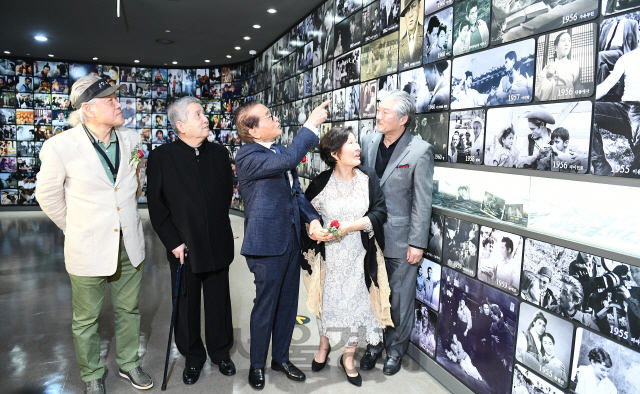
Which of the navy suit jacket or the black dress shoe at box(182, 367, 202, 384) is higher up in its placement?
the navy suit jacket

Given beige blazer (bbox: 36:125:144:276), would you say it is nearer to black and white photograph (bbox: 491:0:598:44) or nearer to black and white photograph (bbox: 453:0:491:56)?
black and white photograph (bbox: 453:0:491:56)

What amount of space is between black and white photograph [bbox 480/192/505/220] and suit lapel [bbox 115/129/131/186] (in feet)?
7.31

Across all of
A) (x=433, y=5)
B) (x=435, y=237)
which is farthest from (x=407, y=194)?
(x=433, y=5)

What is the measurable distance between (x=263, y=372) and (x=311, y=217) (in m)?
1.11

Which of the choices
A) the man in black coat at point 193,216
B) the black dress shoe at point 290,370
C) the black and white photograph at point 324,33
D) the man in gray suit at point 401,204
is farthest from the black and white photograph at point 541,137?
the black and white photograph at point 324,33

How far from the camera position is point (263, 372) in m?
2.72

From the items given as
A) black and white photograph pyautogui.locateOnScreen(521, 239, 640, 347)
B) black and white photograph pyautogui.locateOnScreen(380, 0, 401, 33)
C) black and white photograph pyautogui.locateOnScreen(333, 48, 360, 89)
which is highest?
black and white photograph pyautogui.locateOnScreen(380, 0, 401, 33)

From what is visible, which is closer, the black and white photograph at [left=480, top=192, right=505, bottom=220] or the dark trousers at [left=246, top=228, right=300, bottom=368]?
the black and white photograph at [left=480, top=192, right=505, bottom=220]

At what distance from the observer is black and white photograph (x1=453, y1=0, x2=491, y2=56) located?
2.37 metres

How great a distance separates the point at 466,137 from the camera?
256 centimetres

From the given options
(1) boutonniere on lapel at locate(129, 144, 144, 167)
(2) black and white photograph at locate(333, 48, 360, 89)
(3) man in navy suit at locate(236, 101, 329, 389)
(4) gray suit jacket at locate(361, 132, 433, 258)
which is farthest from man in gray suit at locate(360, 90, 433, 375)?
(1) boutonniere on lapel at locate(129, 144, 144, 167)

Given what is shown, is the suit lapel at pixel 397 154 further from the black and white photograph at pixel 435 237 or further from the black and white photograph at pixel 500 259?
the black and white photograph at pixel 500 259

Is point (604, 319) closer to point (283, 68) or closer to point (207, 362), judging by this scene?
point (207, 362)

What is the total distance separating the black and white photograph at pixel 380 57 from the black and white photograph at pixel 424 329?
197 cm
